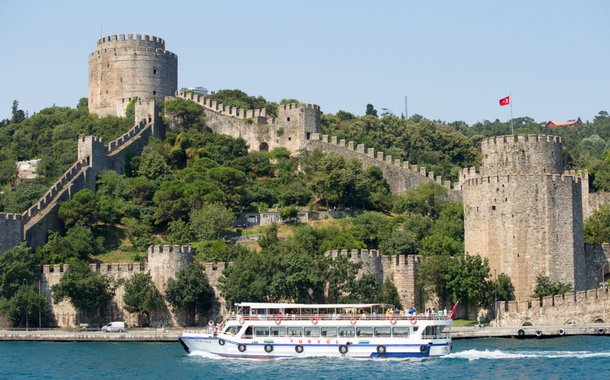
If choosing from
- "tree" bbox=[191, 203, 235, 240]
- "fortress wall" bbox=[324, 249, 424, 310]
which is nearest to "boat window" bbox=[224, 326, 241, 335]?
"fortress wall" bbox=[324, 249, 424, 310]

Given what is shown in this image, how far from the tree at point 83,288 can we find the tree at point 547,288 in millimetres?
24420

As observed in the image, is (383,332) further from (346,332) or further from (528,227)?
(528,227)

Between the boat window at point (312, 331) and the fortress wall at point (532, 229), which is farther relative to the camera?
the fortress wall at point (532, 229)

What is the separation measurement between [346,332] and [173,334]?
11.5 metres

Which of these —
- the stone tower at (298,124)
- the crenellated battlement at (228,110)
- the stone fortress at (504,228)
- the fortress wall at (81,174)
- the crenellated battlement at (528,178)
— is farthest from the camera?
the crenellated battlement at (228,110)

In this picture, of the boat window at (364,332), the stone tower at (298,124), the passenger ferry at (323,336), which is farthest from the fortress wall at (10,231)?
the stone tower at (298,124)

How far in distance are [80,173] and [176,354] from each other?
24176 mm

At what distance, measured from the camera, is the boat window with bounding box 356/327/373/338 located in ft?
133

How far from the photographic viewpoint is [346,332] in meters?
40.7

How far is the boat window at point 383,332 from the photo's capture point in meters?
40.2

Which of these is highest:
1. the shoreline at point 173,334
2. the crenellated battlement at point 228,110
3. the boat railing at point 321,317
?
the crenellated battlement at point 228,110

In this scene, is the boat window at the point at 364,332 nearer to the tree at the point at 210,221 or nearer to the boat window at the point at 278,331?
the boat window at the point at 278,331

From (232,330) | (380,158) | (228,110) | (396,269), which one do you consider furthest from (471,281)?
(228,110)

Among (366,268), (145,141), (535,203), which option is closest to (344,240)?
(366,268)
